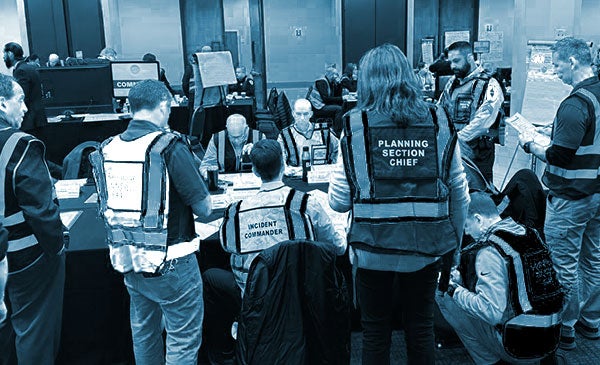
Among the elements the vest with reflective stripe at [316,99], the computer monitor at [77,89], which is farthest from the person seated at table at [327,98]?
the computer monitor at [77,89]

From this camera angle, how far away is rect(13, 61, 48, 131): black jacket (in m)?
5.97

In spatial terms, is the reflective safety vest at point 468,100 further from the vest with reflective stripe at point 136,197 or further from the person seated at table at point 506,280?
the vest with reflective stripe at point 136,197

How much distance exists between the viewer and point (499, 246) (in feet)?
6.89

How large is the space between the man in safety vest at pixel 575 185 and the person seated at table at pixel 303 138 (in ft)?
5.69

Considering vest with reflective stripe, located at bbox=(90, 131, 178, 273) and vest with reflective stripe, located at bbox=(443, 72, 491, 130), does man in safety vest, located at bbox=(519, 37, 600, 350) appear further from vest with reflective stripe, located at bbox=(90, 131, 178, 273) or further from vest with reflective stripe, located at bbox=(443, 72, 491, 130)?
vest with reflective stripe, located at bbox=(90, 131, 178, 273)

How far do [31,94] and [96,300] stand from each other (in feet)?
13.1

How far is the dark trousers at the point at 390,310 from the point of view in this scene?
212 cm

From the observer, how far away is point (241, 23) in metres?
12.8

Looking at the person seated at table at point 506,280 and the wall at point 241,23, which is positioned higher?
the wall at point 241,23

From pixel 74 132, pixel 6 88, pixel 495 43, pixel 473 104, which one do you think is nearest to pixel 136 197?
pixel 6 88

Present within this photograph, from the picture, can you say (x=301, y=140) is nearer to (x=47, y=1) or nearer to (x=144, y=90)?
(x=144, y=90)

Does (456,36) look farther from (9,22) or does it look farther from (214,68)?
(214,68)

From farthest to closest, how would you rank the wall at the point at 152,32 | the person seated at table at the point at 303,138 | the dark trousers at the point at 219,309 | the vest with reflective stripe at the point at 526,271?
the wall at the point at 152,32 < the person seated at table at the point at 303,138 < the dark trousers at the point at 219,309 < the vest with reflective stripe at the point at 526,271

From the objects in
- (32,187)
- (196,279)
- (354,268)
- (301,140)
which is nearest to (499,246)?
(354,268)
